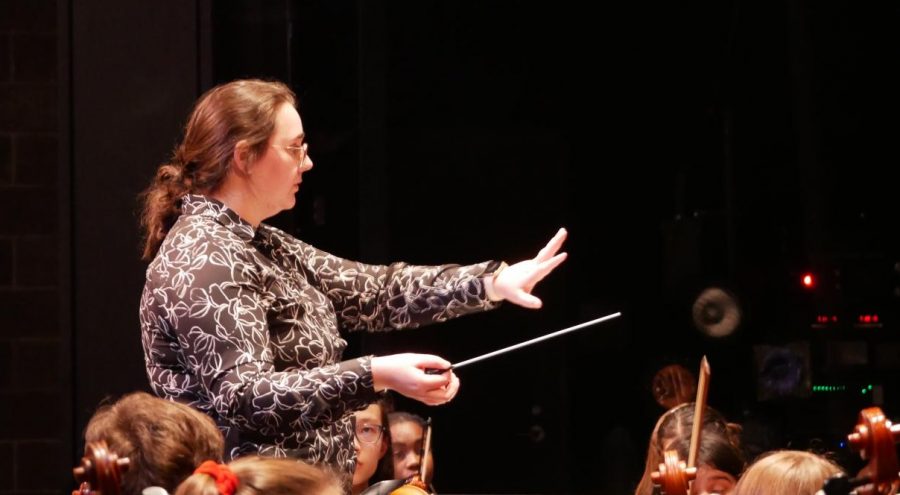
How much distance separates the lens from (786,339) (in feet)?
12.7

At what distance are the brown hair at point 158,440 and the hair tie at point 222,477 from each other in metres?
0.29

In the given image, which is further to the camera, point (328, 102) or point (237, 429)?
point (328, 102)

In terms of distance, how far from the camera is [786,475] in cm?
185

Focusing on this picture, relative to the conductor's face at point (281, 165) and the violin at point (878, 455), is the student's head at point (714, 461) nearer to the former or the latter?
the conductor's face at point (281, 165)

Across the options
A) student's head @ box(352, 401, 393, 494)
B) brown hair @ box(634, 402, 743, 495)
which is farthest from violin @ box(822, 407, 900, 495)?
student's head @ box(352, 401, 393, 494)

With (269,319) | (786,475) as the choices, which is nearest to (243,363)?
(269,319)

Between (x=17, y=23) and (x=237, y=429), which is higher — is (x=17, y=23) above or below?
above

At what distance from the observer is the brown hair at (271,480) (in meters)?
1.34

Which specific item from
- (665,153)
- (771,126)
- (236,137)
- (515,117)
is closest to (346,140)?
(515,117)

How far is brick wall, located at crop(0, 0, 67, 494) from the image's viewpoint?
4410 mm

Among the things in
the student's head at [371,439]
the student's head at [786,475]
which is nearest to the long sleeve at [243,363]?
the student's head at [786,475]

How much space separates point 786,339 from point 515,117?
0.96 meters

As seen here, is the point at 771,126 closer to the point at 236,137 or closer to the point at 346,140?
the point at 346,140

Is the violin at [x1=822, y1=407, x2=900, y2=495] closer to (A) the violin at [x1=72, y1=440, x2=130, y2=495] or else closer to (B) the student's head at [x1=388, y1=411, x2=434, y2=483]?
(A) the violin at [x1=72, y1=440, x2=130, y2=495]
